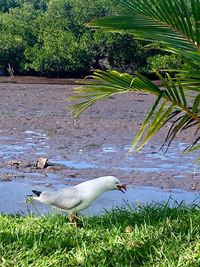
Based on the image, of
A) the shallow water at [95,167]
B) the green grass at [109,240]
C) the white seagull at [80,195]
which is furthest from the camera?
the shallow water at [95,167]

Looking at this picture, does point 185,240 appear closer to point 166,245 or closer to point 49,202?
point 166,245

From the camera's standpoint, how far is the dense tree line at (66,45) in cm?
2691

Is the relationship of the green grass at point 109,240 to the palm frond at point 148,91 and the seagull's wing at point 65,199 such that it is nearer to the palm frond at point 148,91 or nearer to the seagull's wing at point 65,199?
the seagull's wing at point 65,199

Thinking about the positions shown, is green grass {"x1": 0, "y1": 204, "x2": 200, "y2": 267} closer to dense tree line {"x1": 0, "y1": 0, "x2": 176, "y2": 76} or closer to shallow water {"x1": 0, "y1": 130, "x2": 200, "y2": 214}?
shallow water {"x1": 0, "y1": 130, "x2": 200, "y2": 214}

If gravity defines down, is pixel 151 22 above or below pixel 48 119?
above

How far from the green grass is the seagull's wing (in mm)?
126

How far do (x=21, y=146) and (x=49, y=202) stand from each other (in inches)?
220

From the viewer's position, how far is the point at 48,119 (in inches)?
559

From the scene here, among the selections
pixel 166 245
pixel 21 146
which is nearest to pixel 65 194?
pixel 166 245

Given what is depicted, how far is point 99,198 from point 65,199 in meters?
2.18

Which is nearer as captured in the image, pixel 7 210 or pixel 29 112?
A: pixel 7 210

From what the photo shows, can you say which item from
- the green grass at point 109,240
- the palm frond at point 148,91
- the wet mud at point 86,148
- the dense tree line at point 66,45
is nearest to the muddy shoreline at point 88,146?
the wet mud at point 86,148

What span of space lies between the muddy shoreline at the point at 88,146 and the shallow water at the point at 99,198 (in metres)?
0.28

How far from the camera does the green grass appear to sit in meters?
4.38
